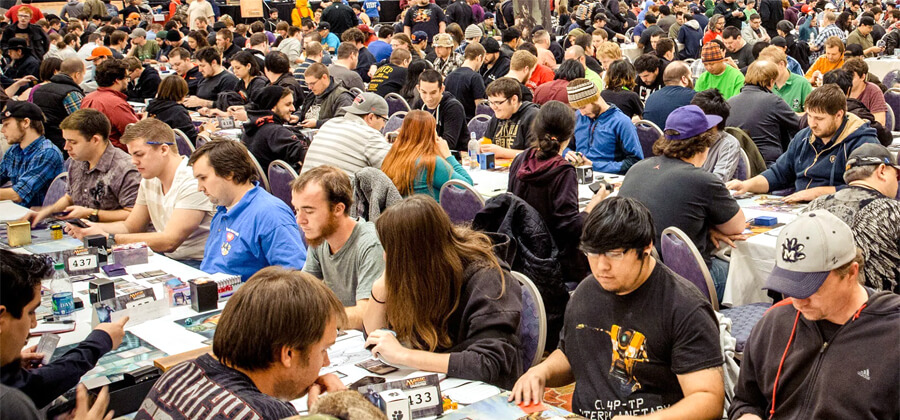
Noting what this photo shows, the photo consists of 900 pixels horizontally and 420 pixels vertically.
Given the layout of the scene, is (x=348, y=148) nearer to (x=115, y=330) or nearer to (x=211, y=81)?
(x=115, y=330)

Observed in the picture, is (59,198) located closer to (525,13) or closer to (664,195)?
(664,195)

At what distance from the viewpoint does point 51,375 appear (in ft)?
9.13

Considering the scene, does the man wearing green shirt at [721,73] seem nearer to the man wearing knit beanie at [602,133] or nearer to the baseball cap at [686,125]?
the man wearing knit beanie at [602,133]

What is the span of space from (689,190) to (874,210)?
84 centimetres

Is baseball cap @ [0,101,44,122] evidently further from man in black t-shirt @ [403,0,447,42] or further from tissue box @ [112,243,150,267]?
man in black t-shirt @ [403,0,447,42]

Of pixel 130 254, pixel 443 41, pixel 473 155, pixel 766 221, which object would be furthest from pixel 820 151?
pixel 443 41

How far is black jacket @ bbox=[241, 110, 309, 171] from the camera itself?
258 inches

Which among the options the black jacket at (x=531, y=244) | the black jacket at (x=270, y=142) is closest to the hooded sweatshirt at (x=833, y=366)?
the black jacket at (x=531, y=244)

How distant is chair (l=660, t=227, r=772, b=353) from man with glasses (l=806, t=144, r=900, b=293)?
50 centimetres

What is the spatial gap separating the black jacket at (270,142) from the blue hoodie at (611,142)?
215cm

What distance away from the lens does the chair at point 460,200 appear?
4.73m

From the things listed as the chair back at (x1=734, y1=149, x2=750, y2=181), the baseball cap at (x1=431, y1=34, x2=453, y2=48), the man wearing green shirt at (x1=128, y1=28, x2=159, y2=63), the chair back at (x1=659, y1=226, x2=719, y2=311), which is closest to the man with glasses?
the chair back at (x1=659, y1=226, x2=719, y2=311)

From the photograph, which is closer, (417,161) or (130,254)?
(130,254)

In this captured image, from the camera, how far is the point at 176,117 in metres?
8.05
